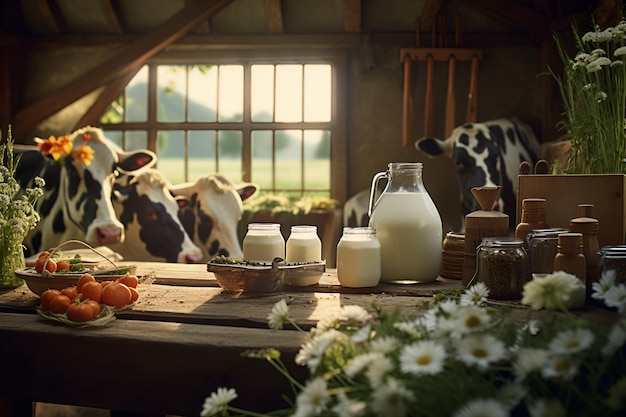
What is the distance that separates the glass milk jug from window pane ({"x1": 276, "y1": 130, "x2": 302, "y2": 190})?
3896 mm

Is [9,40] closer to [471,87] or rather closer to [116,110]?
[116,110]

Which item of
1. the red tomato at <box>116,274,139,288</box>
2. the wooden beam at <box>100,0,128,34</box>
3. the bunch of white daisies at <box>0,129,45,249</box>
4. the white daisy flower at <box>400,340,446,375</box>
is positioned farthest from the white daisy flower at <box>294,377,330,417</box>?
the wooden beam at <box>100,0,128,34</box>

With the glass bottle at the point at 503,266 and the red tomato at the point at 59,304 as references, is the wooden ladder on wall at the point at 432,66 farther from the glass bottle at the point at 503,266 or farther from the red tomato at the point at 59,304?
the red tomato at the point at 59,304

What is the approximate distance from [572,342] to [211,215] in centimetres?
349

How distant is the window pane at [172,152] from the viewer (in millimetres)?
5773

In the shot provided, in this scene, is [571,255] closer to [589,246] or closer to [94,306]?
[589,246]

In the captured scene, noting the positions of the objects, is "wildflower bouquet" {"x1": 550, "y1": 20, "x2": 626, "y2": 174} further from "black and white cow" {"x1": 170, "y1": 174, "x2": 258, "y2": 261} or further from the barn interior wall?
the barn interior wall

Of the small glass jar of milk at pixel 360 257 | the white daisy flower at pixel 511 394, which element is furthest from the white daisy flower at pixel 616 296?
the small glass jar of milk at pixel 360 257

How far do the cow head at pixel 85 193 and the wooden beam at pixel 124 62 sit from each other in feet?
5.29

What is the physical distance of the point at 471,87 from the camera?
528 centimetres

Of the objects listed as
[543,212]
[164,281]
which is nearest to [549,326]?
[543,212]

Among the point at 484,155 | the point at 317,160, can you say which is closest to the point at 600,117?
the point at 484,155

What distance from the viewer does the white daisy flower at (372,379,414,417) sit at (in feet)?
2.55

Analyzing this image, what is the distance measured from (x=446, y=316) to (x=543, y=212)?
2.46 ft
